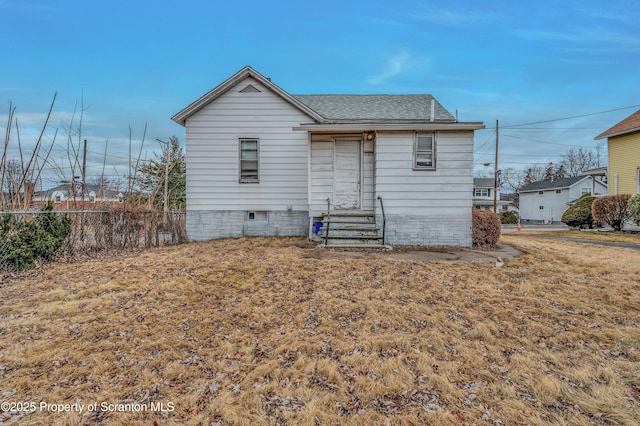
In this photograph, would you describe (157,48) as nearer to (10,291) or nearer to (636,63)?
(10,291)

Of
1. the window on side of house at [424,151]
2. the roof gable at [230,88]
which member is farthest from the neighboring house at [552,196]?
the roof gable at [230,88]

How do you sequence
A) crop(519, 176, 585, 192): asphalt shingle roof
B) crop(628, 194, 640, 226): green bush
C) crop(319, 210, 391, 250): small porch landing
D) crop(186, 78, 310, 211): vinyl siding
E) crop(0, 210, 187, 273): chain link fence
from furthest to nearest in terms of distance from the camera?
Answer: crop(519, 176, 585, 192): asphalt shingle roof, crop(628, 194, 640, 226): green bush, crop(186, 78, 310, 211): vinyl siding, crop(319, 210, 391, 250): small porch landing, crop(0, 210, 187, 273): chain link fence

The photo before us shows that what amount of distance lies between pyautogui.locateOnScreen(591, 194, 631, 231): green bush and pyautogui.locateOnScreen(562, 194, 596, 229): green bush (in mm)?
1787

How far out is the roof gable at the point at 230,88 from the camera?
10.8m

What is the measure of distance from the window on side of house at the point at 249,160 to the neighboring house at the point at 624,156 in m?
21.0

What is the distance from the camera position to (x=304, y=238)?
10.9 m

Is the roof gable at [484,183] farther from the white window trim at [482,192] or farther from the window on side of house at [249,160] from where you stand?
the window on side of house at [249,160]

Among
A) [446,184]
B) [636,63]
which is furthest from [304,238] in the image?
[636,63]

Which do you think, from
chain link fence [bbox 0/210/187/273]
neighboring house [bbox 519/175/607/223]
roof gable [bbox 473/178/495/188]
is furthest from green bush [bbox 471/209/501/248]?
roof gable [bbox 473/178/495/188]

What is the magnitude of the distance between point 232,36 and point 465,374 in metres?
17.5

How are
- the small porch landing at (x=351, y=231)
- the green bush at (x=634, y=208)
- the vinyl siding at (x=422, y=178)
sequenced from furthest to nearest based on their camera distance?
the green bush at (x=634, y=208), the vinyl siding at (x=422, y=178), the small porch landing at (x=351, y=231)

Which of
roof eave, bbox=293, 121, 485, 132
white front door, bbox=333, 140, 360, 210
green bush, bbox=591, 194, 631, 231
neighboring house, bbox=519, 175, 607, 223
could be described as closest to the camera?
roof eave, bbox=293, 121, 485, 132

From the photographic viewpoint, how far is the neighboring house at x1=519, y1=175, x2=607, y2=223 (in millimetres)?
36156

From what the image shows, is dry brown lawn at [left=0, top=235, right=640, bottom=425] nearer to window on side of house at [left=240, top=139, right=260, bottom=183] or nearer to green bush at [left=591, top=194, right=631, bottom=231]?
window on side of house at [left=240, top=139, right=260, bottom=183]
